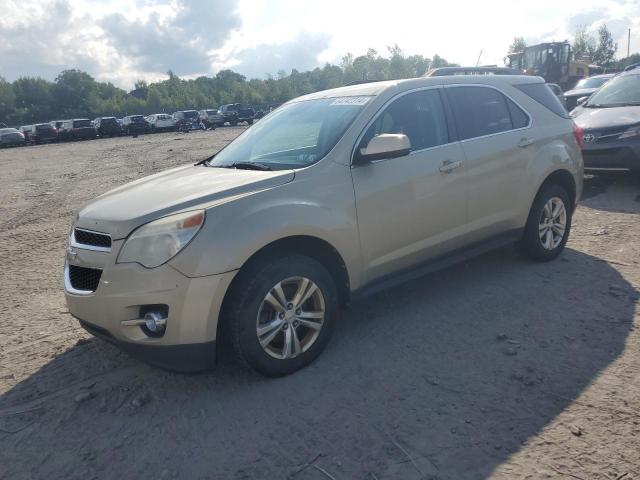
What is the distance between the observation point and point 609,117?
857 centimetres

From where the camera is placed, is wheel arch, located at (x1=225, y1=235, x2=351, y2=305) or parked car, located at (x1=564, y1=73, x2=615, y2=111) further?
parked car, located at (x1=564, y1=73, x2=615, y2=111)

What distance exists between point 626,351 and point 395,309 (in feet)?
5.52

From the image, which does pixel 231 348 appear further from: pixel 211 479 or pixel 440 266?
pixel 440 266

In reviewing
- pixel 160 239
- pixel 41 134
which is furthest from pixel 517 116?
pixel 41 134

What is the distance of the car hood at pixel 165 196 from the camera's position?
10.6 feet

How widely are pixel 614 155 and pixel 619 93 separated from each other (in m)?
2.00

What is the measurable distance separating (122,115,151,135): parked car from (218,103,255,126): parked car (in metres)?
6.16

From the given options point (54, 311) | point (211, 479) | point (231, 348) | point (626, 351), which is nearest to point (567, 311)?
point (626, 351)

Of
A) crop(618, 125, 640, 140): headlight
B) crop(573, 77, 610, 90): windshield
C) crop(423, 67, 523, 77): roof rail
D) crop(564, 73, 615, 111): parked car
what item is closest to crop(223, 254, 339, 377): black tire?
crop(423, 67, 523, 77): roof rail

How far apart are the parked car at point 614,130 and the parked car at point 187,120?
129ft

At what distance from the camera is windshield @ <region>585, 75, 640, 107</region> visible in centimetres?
906

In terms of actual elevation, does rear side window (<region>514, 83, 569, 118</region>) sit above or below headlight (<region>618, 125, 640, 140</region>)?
above

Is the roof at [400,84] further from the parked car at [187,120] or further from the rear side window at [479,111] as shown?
the parked car at [187,120]

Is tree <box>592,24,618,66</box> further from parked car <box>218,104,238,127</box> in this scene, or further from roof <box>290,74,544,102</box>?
roof <box>290,74,544,102</box>
